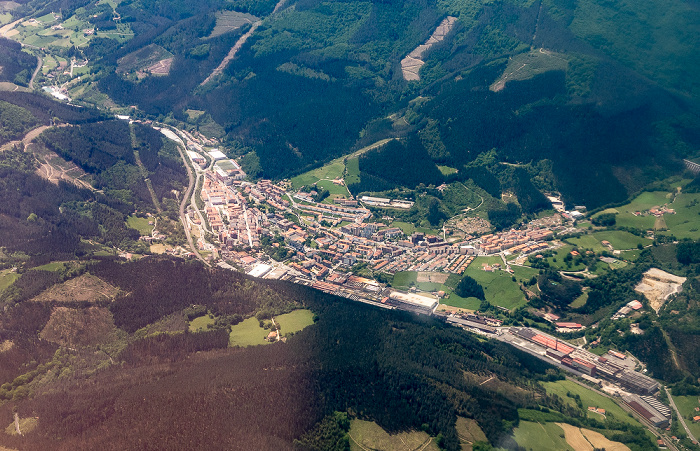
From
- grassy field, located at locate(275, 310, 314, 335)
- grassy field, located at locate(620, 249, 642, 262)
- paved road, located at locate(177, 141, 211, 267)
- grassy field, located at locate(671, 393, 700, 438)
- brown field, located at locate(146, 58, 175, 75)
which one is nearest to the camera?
grassy field, located at locate(671, 393, 700, 438)

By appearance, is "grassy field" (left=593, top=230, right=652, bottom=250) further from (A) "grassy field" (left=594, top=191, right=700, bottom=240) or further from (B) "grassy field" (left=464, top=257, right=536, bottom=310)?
(B) "grassy field" (left=464, top=257, right=536, bottom=310)

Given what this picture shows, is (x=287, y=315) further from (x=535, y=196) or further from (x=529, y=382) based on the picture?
(x=535, y=196)

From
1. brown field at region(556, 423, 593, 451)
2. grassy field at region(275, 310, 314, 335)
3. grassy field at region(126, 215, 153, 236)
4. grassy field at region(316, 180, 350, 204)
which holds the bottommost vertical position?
grassy field at region(126, 215, 153, 236)

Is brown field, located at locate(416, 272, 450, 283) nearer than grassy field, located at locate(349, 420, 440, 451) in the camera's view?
No

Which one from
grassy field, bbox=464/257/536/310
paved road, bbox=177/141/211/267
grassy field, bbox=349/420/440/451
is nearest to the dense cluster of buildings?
grassy field, bbox=464/257/536/310

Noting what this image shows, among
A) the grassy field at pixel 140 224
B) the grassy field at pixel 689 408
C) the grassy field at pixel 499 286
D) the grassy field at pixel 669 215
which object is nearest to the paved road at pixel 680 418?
the grassy field at pixel 689 408

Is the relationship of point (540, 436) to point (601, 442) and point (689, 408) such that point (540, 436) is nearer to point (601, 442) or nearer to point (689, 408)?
point (601, 442)
